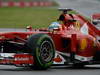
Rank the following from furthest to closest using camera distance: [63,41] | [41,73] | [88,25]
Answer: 1. [88,25]
2. [63,41]
3. [41,73]

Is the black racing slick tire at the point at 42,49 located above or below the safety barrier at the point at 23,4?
below

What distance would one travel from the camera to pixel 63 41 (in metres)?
15.1

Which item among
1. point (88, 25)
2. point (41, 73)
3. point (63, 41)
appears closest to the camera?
point (41, 73)

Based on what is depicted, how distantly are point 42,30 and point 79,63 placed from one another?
51.3 inches

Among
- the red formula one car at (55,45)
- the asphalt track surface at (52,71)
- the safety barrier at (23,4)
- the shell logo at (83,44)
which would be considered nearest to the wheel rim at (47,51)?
the red formula one car at (55,45)

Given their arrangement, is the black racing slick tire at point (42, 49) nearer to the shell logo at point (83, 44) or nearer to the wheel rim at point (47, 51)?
the wheel rim at point (47, 51)

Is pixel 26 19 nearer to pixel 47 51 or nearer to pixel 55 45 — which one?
pixel 55 45

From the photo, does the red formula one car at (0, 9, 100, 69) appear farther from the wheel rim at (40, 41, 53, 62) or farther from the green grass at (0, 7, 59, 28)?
the green grass at (0, 7, 59, 28)

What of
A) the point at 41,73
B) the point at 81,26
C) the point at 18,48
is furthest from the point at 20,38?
Answer: the point at 81,26

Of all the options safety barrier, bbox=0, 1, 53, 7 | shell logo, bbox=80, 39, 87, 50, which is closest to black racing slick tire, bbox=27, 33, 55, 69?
shell logo, bbox=80, 39, 87, 50

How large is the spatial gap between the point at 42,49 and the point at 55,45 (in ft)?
2.07

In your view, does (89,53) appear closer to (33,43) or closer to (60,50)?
(60,50)

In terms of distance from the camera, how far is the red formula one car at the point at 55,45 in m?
14.3

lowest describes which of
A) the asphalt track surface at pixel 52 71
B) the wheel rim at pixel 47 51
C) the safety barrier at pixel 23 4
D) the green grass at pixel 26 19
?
→ the asphalt track surface at pixel 52 71
